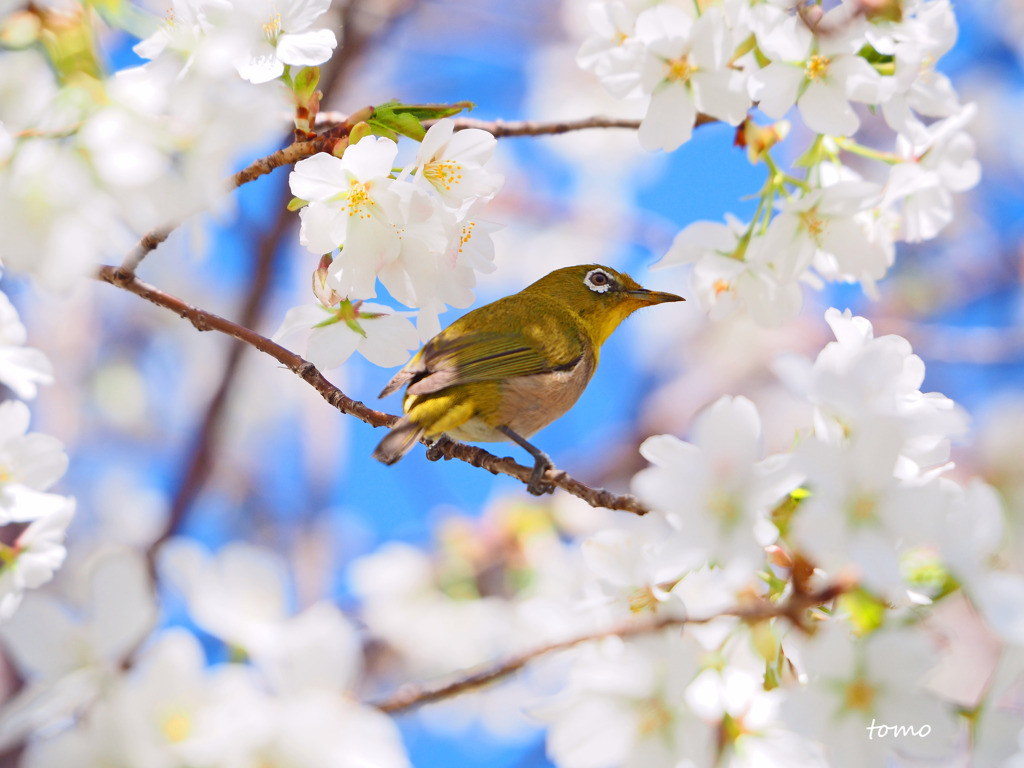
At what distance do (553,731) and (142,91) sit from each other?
122 cm

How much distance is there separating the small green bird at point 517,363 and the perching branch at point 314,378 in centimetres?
9

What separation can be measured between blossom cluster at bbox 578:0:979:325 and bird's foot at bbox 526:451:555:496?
592mm

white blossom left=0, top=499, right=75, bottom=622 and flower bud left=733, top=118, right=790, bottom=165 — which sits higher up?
flower bud left=733, top=118, right=790, bottom=165

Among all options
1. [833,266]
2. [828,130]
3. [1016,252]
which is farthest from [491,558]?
[1016,252]

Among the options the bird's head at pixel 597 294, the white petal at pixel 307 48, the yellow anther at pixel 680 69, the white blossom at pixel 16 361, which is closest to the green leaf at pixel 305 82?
the white petal at pixel 307 48

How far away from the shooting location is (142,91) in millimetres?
1330

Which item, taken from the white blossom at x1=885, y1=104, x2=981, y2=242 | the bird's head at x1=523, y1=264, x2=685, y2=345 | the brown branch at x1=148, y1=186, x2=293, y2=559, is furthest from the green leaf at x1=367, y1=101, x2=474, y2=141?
the brown branch at x1=148, y1=186, x2=293, y2=559

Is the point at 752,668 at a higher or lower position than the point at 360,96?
higher

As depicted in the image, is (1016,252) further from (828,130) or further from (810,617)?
(810,617)

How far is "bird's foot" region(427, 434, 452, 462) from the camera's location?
2.38 metres

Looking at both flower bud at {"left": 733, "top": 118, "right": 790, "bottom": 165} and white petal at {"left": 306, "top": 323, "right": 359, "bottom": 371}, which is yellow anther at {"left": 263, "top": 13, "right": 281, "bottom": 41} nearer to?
white petal at {"left": 306, "top": 323, "right": 359, "bottom": 371}

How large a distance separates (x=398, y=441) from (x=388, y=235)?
0.64 metres

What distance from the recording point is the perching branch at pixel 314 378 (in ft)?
5.41

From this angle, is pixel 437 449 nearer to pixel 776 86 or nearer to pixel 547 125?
pixel 547 125
